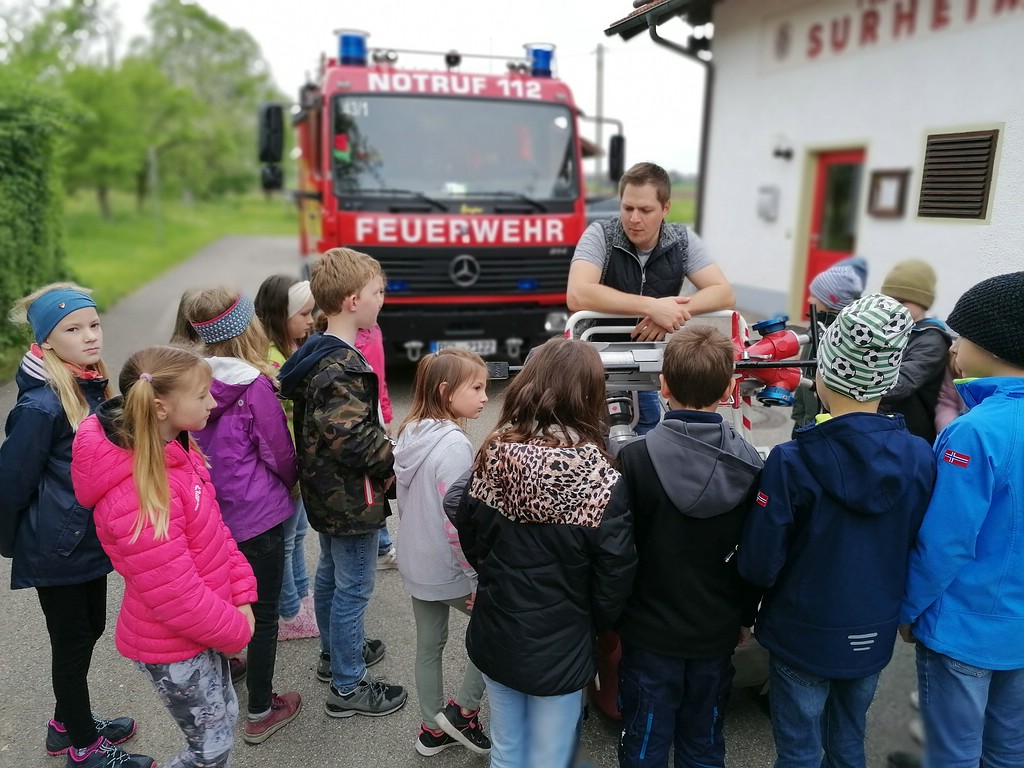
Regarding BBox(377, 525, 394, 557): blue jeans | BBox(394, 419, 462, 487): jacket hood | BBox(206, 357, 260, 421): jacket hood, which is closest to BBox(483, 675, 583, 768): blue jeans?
BBox(394, 419, 462, 487): jacket hood

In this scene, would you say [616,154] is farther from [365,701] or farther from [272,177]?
[365,701]

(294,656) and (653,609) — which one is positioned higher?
(653,609)

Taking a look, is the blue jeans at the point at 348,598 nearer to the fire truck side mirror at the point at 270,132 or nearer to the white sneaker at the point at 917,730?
the white sneaker at the point at 917,730

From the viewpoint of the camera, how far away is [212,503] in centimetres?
217

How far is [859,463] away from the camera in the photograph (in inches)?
72.1

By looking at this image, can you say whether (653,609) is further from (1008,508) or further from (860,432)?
(1008,508)

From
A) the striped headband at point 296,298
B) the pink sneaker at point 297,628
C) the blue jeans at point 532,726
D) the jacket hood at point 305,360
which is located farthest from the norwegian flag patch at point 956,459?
the pink sneaker at point 297,628

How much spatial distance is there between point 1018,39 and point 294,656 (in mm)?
3529

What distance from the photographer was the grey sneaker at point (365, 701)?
2744 mm

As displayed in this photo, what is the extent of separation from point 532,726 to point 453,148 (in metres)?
5.49

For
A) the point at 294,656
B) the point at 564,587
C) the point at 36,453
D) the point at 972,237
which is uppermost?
the point at 972,237

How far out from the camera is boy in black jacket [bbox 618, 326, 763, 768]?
194 centimetres

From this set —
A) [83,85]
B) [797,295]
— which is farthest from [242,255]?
[797,295]

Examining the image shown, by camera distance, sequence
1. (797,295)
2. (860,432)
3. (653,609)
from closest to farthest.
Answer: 1. (860,432)
2. (653,609)
3. (797,295)
